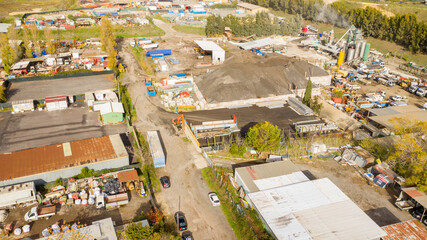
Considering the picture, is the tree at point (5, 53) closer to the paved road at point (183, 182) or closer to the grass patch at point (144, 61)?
the grass patch at point (144, 61)

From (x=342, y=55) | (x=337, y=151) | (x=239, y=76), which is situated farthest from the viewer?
(x=342, y=55)

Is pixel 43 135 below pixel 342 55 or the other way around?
below

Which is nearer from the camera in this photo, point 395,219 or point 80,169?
point 395,219

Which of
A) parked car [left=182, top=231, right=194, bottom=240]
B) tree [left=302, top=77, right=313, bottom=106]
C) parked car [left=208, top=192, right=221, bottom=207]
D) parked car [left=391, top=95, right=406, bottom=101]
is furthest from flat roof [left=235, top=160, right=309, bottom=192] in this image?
parked car [left=391, top=95, right=406, bottom=101]

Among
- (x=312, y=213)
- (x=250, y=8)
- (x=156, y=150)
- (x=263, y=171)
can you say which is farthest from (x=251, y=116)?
(x=250, y=8)

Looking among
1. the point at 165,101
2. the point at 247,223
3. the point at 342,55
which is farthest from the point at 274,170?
the point at 342,55

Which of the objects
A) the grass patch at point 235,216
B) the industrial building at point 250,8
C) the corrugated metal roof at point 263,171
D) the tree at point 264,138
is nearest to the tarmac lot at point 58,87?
the tree at point 264,138

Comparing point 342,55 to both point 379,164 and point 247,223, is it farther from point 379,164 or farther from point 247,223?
point 247,223
